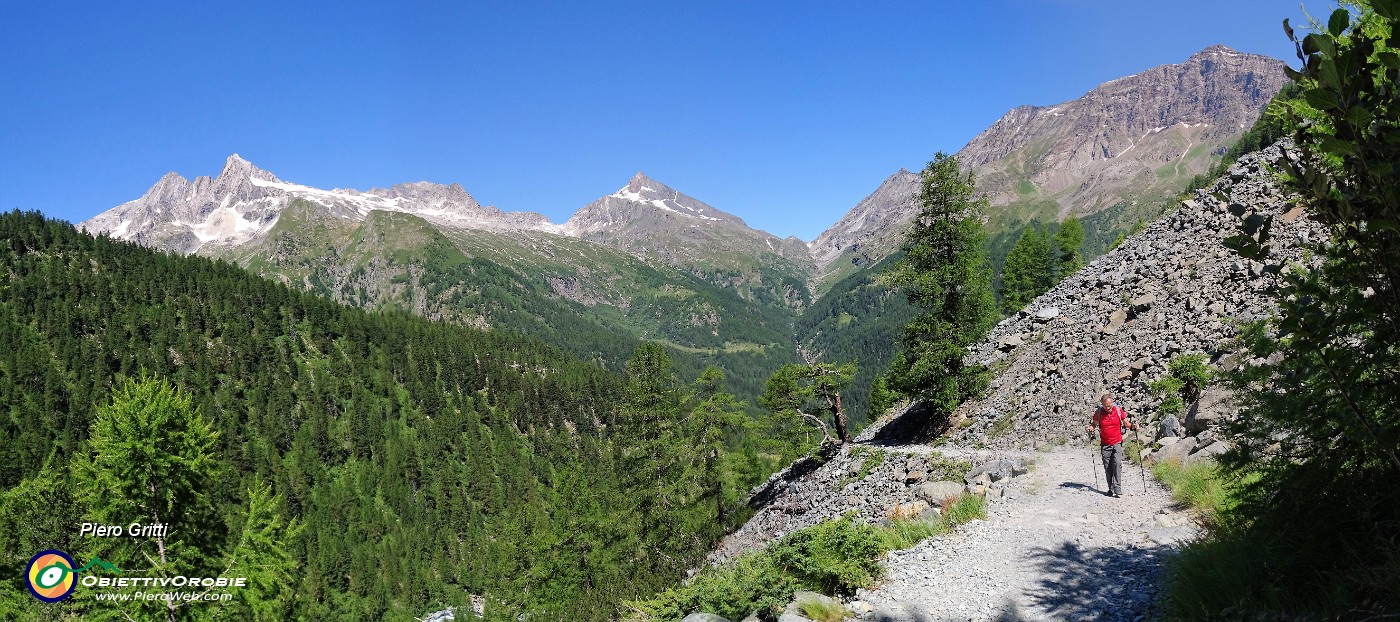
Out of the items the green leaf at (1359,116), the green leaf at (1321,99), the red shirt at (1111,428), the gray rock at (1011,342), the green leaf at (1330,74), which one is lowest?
the red shirt at (1111,428)

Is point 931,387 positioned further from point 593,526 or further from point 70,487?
point 70,487

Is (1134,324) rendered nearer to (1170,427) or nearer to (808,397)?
(1170,427)

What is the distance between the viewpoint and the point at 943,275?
2639cm

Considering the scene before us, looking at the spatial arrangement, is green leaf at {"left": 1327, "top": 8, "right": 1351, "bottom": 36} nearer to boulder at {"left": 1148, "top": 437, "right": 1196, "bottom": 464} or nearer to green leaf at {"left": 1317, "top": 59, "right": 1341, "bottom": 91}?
green leaf at {"left": 1317, "top": 59, "right": 1341, "bottom": 91}

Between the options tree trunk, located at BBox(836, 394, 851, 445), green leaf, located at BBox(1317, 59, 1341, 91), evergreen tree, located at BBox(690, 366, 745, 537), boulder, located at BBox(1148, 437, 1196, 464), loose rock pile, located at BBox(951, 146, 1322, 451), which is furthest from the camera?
evergreen tree, located at BBox(690, 366, 745, 537)

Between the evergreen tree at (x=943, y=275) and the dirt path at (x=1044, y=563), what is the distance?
39.7 ft

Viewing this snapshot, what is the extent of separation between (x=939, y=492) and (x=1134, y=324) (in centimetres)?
1471

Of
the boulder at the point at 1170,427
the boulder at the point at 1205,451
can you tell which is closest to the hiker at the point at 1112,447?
the boulder at the point at 1205,451

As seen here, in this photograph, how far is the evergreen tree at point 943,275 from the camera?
85.9 feet

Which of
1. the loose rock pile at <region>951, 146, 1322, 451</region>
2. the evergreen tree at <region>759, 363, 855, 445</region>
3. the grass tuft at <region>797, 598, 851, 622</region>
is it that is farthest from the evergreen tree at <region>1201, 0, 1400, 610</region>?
the evergreen tree at <region>759, 363, 855, 445</region>

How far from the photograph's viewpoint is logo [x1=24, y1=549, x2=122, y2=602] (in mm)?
17188

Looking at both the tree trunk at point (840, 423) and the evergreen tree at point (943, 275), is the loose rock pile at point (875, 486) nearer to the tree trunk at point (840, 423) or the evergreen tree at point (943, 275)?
the tree trunk at point (840, 423)

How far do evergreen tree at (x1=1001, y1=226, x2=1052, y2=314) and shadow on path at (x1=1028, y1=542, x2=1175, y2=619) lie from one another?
61.1 metres

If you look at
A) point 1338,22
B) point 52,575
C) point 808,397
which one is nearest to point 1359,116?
point 1338,22
